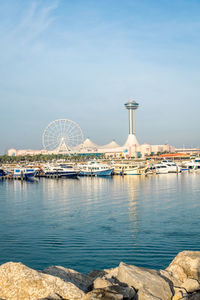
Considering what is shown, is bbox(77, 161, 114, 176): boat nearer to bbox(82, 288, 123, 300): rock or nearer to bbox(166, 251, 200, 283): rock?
bbox(166, 251, 200, 283): rock

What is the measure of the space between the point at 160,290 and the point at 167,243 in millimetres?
9436

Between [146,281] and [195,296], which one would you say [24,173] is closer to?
[146,281]

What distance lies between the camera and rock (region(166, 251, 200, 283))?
9.64m

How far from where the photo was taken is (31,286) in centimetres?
811

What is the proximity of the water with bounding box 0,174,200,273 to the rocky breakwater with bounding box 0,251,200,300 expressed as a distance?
4893 mm

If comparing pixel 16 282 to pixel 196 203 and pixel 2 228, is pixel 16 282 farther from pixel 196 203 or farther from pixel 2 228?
pixel 196 203

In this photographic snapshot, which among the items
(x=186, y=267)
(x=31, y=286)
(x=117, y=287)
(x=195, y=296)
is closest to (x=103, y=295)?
(x=117, y=287)

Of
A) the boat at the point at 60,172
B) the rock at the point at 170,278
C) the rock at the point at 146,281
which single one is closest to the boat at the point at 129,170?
the boat at the point at 60,172

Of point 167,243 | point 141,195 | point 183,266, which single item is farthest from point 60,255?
point 141,195

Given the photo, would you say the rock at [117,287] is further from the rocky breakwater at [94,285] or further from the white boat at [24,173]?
the white boat at [24,173]

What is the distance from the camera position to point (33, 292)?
8.02 m

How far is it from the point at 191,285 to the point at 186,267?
106cm

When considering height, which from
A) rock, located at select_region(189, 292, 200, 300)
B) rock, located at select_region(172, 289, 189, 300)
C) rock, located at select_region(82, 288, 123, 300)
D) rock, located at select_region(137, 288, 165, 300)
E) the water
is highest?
rock, located at select_region(82, 288, 123, 300)

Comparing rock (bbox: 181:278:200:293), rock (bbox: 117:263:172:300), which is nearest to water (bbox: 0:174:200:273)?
rock (bbox: 181:278:200:293)
